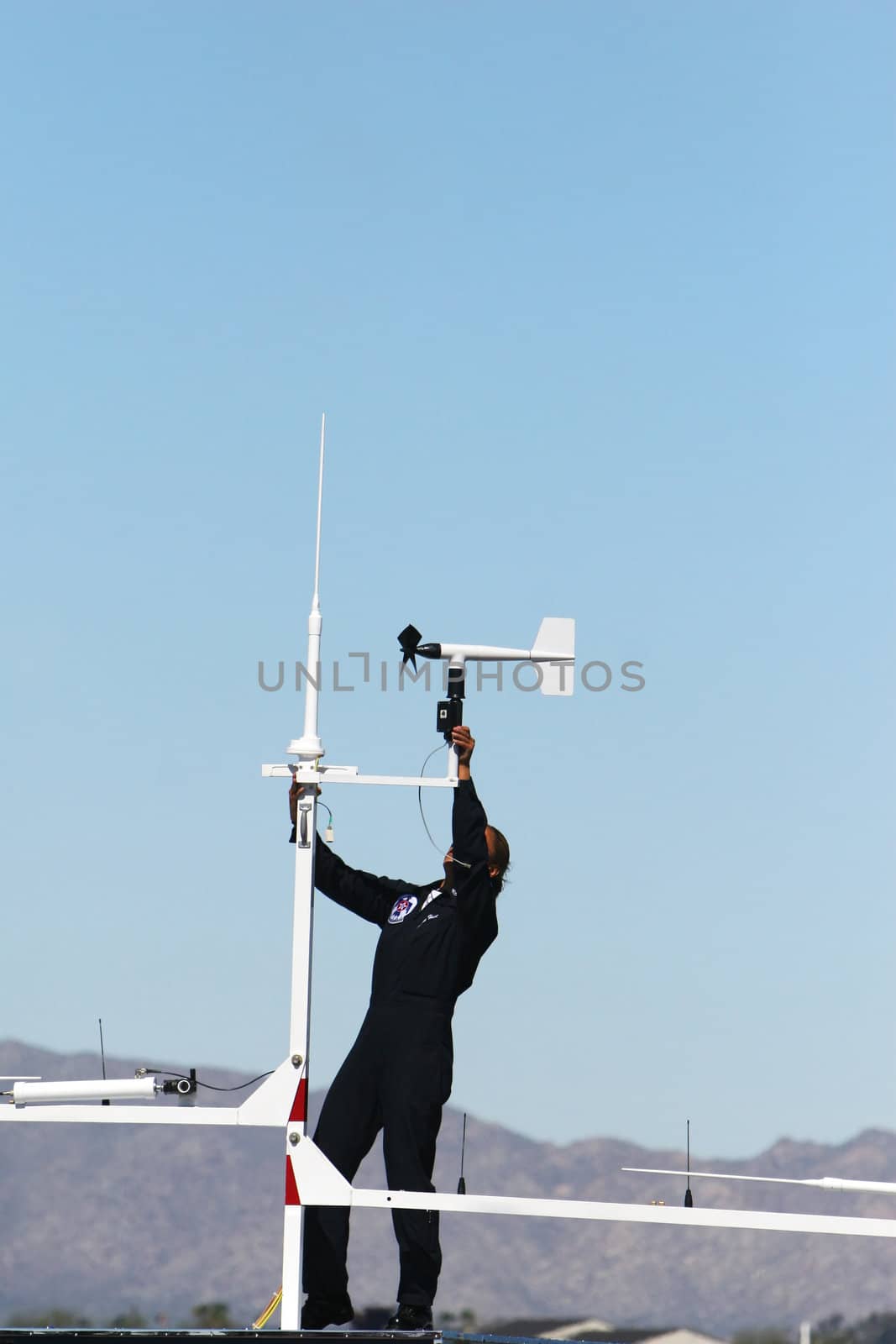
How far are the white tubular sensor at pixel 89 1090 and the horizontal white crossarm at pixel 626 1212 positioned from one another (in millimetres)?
1182

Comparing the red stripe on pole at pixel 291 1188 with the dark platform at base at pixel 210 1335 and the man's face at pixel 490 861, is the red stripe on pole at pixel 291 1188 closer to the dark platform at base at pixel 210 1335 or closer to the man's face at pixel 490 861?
the dark platform at base at pixel 210 1335

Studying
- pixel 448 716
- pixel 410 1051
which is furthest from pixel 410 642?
pixel 410 1051

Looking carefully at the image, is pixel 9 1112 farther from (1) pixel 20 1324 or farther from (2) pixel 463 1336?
(2) pixel 463 1336

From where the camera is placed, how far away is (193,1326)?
7.50m

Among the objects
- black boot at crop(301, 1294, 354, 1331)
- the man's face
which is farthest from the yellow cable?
the man's face

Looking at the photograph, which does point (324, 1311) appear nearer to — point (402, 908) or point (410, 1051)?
point (410, 1051)

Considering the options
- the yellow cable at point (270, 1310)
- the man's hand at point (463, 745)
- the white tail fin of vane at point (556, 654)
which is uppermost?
the white tail fin of vane at point (556, 654)

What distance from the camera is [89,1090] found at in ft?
26.5

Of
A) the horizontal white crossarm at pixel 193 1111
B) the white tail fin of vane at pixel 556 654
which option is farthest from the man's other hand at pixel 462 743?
the horizontal white crossarm at pixel 193 1111

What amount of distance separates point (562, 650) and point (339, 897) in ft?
5.86

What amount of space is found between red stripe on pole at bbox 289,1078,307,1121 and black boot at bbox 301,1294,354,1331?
97cm

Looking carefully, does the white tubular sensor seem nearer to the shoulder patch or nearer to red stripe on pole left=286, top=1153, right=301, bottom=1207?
red stripe on pole left=286, top=1153, right=301, bottom=1207

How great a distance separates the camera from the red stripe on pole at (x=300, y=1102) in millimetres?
8039

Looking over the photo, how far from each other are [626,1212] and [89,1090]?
8.95 feet
